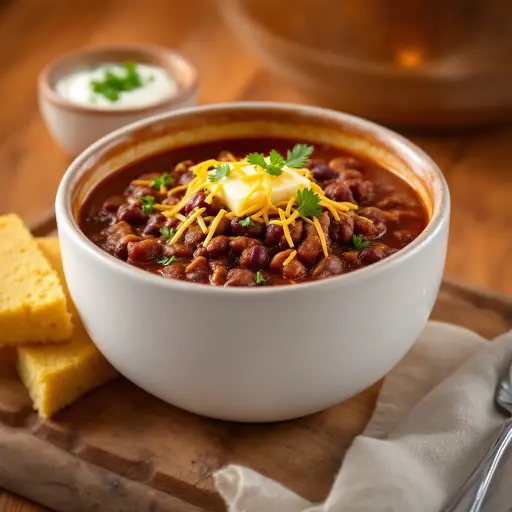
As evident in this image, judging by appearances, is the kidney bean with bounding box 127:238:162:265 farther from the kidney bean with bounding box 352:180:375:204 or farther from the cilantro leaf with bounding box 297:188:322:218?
the kidney bean with bounding box 352:180:375:204

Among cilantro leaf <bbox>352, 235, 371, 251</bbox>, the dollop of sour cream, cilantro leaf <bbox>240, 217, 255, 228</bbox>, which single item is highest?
cilantro leaf <bbox>240, 217, 255, 228</bbox>

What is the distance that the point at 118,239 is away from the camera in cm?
215

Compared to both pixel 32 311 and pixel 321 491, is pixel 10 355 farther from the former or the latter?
pixel 321 491

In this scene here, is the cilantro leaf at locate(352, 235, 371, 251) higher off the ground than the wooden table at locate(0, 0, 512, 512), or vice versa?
the cilantro leaf at locate(352, 235, 371, 251)

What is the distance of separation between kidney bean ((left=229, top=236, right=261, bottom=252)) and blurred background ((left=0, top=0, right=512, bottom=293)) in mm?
1205

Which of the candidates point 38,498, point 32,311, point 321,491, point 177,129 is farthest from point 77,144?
point 321,491

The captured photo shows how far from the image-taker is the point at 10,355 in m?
→ 2.42

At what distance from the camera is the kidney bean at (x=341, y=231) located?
6.93 feet

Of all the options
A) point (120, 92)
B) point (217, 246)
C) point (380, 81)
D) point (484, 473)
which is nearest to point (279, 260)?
point (217, 246)

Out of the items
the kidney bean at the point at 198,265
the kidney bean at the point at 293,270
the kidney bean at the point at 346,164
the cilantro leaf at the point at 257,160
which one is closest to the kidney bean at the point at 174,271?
the kidney bean at the point at 198,265

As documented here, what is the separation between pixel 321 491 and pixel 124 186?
36.8 inches

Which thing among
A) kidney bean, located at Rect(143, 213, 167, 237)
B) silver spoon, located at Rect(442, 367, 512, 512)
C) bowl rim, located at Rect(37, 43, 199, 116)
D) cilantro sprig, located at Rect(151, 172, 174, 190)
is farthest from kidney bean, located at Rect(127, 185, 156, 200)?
bowl rim, located at Rect(37, 43, 199, 116)

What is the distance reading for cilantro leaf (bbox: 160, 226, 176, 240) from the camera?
7.00 feet

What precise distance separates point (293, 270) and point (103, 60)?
2.31 m
